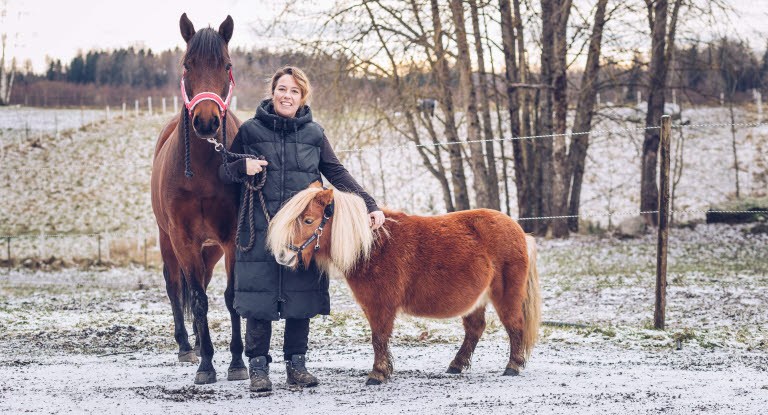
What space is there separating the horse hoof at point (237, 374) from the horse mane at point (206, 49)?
7.17 ft

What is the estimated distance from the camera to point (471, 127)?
14.3 metres

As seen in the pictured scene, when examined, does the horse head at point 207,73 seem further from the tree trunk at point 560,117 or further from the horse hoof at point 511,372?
the tree trunk at point 560,117

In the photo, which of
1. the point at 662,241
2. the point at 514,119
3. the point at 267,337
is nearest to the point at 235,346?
the point at 267,337

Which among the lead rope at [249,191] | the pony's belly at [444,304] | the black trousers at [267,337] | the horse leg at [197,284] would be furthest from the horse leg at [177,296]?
the pony's belly at [444,304]

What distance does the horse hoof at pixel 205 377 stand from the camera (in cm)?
464

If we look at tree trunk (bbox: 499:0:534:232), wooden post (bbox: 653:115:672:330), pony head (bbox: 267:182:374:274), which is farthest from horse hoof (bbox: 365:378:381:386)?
tree trunk (bbox: 499:0:534:232)

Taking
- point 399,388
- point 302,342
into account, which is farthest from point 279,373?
point 399,388

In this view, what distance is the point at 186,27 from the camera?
4734 millimetres

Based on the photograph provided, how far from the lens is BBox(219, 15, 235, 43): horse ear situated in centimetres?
480

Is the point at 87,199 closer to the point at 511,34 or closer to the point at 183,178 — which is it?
the point at 511,34

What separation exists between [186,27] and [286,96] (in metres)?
0.98

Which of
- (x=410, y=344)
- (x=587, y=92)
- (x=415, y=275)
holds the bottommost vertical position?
(x=410, y=344)

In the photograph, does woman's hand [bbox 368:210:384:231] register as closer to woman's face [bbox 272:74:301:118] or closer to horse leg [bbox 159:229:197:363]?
woman's face [bbox 272:74:301:118]

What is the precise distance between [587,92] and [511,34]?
8.15ft
